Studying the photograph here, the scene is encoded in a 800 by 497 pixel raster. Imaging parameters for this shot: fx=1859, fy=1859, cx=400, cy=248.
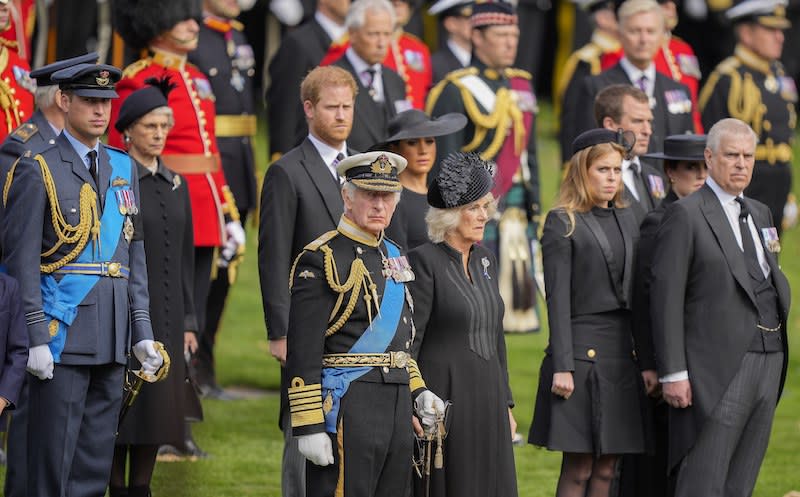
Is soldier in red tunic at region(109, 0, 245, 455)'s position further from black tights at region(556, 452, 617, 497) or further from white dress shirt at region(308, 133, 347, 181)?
black tights at region(556, 452, 617, 497)

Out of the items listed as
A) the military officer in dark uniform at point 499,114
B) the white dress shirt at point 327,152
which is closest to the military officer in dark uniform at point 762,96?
the military officer in dark uniform at point 499,114

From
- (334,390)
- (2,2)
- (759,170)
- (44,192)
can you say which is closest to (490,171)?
(334,390)

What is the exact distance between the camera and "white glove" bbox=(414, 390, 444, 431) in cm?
729

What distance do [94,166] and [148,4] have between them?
2.59 meters

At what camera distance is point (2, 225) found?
7527mm

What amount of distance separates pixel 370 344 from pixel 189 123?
324 centimetres

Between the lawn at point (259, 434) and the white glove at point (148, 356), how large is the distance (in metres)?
1.56

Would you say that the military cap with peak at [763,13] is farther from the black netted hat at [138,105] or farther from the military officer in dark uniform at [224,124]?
the black netted hat at [138,105]

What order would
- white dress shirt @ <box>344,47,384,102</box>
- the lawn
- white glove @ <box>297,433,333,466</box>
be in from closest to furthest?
white glove @ <box>297,433,333,466</box>, the lawn, white dress shirt @ <box>344,47,384,102</box>

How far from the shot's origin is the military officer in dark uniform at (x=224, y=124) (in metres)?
11.2

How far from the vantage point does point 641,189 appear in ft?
30.9

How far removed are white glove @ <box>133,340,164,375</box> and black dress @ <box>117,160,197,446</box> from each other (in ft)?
2.78

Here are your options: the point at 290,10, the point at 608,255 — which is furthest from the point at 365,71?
the point at 290,10

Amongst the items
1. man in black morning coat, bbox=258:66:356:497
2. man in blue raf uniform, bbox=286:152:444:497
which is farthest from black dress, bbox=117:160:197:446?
man in blue raf uniform, bbox=286:152:444:497
